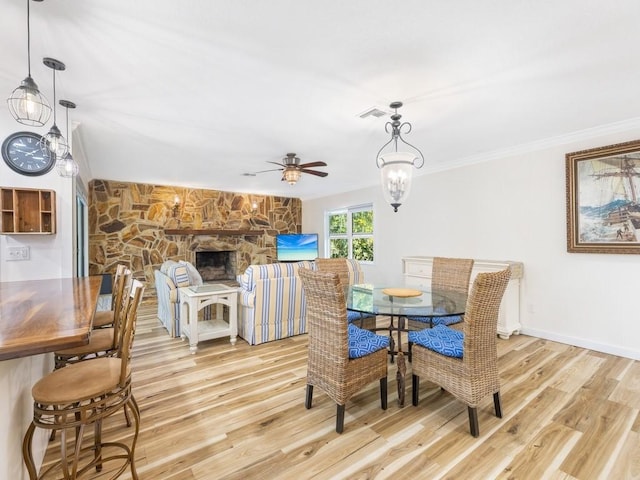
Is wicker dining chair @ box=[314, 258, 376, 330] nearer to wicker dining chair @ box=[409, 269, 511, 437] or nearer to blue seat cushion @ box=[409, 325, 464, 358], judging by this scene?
blue seat cushion @ box=[409, 325, 464, 358]

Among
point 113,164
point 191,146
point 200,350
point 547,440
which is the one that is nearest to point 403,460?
point 547,440

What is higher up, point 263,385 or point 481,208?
point 481,208

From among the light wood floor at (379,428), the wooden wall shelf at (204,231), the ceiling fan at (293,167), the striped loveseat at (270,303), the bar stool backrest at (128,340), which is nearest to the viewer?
the bar stool backrest at (128,340)

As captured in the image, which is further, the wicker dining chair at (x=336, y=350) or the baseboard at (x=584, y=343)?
the baseboard at (x=584, y=343)

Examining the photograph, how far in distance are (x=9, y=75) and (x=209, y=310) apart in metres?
3.05

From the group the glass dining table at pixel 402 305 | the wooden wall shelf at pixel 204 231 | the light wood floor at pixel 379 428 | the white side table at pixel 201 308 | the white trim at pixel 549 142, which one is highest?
the white trim at pixel 549 142

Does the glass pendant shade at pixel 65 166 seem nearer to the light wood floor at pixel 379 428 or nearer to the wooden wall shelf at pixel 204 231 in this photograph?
the light wood floor at pixel 379 428

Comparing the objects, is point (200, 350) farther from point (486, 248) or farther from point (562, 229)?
point (562, 229)

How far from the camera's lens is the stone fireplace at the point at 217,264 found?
692 cm

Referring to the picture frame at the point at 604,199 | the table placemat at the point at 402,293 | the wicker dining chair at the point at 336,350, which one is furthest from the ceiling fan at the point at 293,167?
the picture frame at the point at 604,199

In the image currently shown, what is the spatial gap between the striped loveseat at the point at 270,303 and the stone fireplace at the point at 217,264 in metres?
3.53

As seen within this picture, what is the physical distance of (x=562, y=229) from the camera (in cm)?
348

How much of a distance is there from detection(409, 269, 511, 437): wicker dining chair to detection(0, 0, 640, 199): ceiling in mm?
1416

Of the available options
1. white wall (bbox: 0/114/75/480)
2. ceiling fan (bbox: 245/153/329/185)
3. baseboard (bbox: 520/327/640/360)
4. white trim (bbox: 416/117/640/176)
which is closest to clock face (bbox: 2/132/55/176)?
white wall (bbox: 0/114/75/480)
